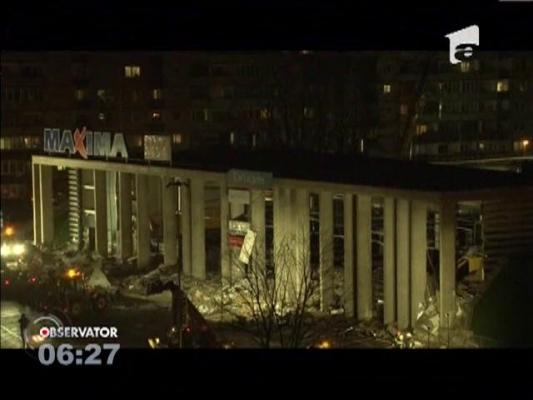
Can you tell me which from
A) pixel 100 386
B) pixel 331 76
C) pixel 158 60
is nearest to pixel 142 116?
pixel 158 60

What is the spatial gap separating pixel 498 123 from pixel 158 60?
1470mm

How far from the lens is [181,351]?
5.16 metres

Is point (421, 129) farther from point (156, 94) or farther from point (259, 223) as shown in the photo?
point (156, 94)

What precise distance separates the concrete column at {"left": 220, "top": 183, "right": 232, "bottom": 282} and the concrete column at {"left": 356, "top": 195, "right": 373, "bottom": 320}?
1.88 ft

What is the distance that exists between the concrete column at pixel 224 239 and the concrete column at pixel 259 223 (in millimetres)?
136

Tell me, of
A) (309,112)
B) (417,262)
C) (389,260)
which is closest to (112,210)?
(309,112)

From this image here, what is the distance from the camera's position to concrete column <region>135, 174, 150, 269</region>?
588 cm

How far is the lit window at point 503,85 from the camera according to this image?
18.0ft

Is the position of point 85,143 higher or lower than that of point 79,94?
lower

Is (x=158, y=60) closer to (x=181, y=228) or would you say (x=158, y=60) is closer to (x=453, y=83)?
(x=181, y=228)

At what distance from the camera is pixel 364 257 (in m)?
5.82

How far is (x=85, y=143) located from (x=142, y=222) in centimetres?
50

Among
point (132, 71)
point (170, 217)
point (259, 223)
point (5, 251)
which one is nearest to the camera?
point (5, 251)

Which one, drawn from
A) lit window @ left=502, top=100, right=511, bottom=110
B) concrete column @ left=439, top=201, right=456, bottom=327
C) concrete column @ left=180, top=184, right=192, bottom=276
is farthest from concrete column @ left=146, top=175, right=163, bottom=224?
lit window @ left=502, top=100, right=511, bottom=110
